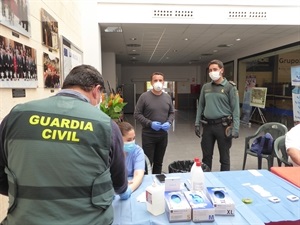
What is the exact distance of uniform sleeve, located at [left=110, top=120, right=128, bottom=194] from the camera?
98 centimetres

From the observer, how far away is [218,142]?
290 cm

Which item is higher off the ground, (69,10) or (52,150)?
(69,10)

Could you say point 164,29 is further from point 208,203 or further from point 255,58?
point 208,203

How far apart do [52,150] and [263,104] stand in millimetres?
7518

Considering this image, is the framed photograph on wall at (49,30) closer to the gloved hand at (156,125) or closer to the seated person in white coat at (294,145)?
the gloved hand at (156,125)

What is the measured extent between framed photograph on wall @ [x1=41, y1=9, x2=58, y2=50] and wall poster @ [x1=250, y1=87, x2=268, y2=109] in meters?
6.42

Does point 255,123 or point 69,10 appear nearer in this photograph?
point 69,10

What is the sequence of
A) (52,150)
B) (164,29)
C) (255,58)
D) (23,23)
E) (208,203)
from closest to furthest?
(52,150), (208,203), (23,23), (164,29), (255,58)

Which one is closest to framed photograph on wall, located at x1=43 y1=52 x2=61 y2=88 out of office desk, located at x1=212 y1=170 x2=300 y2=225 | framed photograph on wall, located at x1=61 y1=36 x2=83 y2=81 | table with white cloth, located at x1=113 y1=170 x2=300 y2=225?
framed photograph on wall, located at x1=61 y1=36 x2=83 y2=81

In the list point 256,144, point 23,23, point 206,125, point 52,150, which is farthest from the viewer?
point 256,144

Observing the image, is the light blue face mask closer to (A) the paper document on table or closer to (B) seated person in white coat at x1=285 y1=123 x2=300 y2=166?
(A) the paper document on table

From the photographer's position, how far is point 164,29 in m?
5.59

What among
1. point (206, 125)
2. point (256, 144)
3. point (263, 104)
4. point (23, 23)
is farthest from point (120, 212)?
point (263, 104)

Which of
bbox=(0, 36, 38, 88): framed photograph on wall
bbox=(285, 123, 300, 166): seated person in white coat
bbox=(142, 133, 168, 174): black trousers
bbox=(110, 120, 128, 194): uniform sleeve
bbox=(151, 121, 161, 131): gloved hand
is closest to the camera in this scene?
bbox=(110, 120, 128, 194): uniform sleeve
